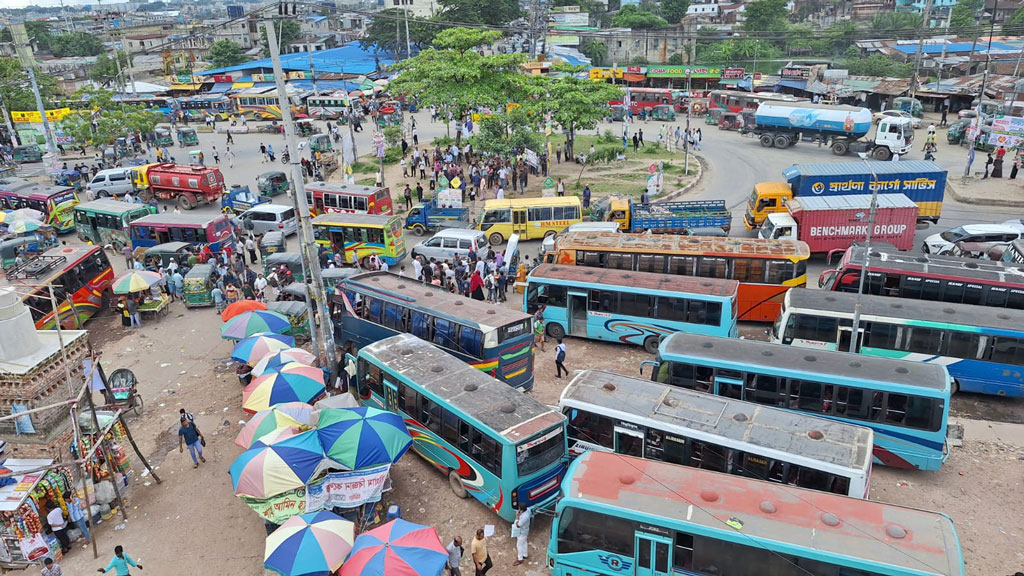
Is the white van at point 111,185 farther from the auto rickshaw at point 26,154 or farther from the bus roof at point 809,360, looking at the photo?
the bus roof at point 809,360

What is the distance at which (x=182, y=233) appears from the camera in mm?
27719

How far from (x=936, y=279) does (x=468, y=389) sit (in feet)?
43.8

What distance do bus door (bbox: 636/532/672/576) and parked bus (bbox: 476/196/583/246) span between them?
1923 centimetres

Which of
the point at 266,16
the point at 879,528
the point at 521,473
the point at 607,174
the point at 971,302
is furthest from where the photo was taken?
the point at 607,174

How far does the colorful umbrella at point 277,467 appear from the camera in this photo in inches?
450

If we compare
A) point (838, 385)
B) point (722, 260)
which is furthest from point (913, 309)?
point (722, 260)

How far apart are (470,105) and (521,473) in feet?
99.9

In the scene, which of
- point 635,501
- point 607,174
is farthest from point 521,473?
point 607,174

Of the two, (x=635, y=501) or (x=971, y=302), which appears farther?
(x=971, y=302)

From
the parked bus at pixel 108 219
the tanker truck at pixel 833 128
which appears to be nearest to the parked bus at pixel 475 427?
the parked bus at pixel 108 219

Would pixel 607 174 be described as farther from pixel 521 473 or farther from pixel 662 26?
pixel 662 26

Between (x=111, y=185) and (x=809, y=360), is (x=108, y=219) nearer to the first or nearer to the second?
(x=111, y=185)

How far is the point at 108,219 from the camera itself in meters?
30.3

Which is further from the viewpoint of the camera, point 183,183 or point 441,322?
point 183,183
